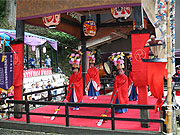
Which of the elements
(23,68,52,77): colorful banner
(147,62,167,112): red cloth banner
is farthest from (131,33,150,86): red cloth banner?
(23,68,52,77): colorful banner

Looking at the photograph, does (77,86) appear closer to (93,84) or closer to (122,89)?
(122,89)

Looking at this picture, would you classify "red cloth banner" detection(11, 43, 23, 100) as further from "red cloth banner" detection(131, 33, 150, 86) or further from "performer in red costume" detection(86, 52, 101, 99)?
"performer in red costume" detection(86, 52, 101, 99)

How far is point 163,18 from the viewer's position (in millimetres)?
4215

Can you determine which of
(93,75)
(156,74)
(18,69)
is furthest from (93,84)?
(156,74)

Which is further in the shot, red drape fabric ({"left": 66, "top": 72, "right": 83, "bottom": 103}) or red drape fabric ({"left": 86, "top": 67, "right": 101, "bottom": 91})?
red drape fabric ({"left": 86, "top": 67, "right": 101, "bottom": 91})

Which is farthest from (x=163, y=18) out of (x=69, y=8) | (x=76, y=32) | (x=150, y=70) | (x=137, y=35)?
(x=76, y=32)

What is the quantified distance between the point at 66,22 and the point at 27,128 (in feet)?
16.7

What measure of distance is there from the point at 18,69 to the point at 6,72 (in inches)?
21.8

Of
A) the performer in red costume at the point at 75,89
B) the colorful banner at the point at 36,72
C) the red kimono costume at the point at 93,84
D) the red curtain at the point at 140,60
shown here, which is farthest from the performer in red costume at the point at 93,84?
the colorful banner at the point at 36,72

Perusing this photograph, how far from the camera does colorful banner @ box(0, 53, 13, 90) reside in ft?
21.7

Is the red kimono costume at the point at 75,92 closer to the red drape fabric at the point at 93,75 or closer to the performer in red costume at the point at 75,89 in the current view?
the performer in red costume at the point at 75,89

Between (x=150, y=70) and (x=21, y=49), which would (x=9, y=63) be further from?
(x=150, y=70)

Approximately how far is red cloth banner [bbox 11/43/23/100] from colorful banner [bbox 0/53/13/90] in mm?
457

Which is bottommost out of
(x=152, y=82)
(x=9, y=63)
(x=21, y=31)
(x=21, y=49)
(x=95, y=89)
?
(x=95, y=89)
